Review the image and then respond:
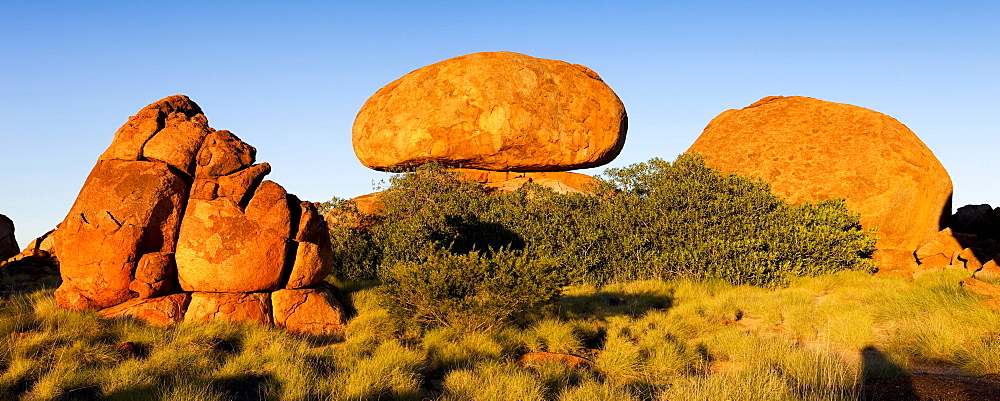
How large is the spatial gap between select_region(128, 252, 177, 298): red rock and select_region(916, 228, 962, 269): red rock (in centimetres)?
1502

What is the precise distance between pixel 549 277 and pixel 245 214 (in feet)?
14.7

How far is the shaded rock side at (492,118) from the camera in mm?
17969

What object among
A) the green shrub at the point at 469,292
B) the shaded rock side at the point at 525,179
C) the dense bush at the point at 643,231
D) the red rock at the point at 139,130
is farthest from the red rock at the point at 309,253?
the shaded rock side at the point at 525,179

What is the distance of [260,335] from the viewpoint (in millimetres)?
8820

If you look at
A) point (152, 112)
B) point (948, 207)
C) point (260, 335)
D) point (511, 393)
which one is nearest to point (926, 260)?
point (948, 207)

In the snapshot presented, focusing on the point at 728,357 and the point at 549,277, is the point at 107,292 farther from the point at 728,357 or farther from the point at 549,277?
the point at 728,357

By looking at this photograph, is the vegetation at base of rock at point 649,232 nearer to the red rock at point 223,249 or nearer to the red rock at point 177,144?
the red rock at point 223,249

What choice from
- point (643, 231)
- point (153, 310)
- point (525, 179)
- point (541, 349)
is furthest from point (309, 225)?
point (525, 179)

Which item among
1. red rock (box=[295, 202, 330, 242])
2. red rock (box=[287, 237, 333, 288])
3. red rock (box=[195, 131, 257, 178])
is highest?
red rock (box=[195, 131, 257, 178])

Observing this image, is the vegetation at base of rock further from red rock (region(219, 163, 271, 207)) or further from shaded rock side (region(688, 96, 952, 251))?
red rock (region(219, 163, 271, 207))

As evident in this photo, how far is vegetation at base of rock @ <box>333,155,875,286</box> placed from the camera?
1430cm

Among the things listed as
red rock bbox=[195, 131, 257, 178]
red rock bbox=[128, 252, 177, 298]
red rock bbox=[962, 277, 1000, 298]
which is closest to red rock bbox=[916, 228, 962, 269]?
red rock bbox=[962, 277, 1000, 298]

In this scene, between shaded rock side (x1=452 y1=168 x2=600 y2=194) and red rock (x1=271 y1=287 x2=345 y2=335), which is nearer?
red rock (x1=271 y1=287 x2=345 y2=335)

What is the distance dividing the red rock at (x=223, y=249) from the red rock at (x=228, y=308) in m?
0.11
